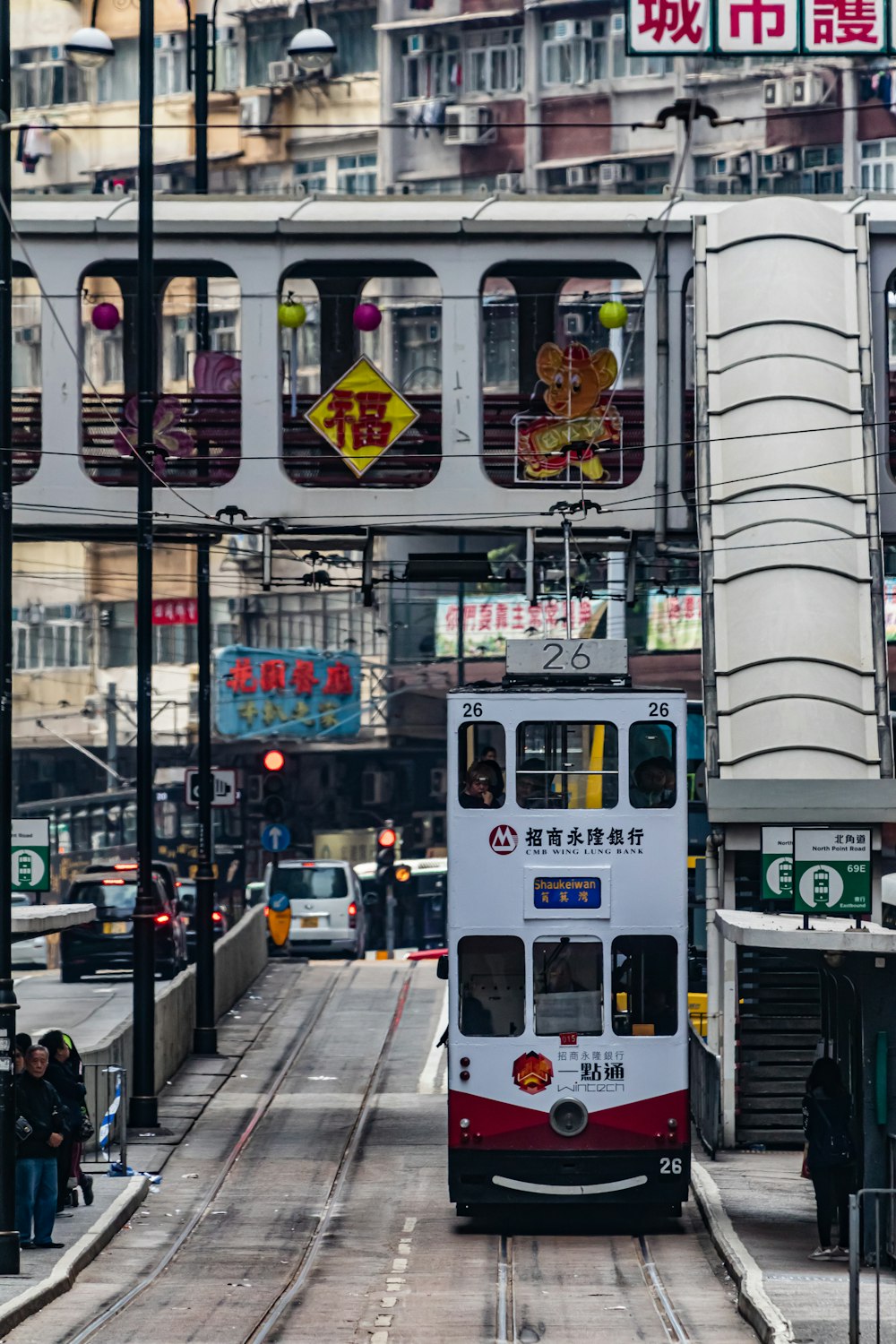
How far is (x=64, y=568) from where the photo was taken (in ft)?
252

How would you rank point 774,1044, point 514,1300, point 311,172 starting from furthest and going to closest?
1. point 311,172
2. point 774,1044
3. point 514,1300

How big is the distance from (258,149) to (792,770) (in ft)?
179

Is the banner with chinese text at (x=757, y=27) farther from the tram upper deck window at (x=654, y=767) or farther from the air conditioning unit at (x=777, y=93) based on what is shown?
the air conditioning unit at (x=777, y=93)

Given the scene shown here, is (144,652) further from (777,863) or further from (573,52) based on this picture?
(573,52)

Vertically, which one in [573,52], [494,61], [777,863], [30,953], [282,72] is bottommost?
[30,953]

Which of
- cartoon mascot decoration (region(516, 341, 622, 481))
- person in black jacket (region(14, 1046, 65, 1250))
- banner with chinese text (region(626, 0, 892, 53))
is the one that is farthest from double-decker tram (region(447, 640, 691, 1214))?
banner with chinese text (region(626, 0, 892, 53))

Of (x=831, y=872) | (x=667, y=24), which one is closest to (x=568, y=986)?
(x=831, y=872)

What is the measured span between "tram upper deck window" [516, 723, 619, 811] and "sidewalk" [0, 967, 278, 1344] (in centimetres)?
525

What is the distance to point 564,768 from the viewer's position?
21.4 metres

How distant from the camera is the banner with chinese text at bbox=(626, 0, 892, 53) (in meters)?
29.4

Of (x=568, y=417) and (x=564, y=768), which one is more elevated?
(x=568, y=417)

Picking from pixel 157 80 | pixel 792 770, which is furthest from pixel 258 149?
pixel 792 770

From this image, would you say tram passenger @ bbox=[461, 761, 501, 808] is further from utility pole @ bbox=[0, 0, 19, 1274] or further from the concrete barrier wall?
the concrete barrier wall

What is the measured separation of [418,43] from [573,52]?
5210 mm
